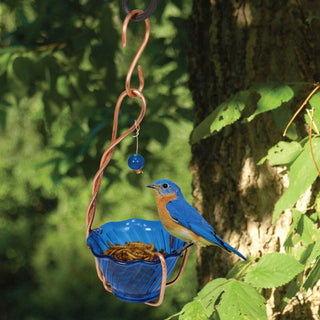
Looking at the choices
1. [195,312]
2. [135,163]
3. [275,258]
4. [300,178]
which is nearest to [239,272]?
[275,258]

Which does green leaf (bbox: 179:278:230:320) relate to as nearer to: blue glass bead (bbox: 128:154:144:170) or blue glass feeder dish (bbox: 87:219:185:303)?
blue glass feeder dish (bbox: 87:219:185:303)

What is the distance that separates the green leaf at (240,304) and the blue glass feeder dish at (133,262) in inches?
7.0

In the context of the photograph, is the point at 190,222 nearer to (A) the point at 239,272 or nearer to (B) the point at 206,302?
(B) the point at 206,302

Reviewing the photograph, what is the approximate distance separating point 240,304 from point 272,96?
2.18 feet

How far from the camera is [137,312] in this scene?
682 cm

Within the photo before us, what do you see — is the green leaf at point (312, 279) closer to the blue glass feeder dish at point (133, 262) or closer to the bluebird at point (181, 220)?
the bluebird at point (181, 220)

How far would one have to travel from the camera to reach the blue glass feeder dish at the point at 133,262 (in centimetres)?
139

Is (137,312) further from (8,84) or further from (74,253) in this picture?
(8,84)

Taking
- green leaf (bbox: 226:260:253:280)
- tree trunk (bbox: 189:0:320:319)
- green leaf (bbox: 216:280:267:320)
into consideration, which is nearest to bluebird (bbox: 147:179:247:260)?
green leaf (bbox: 216:280:267:320)

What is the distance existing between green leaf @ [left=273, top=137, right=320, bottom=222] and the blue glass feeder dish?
12.3 inches

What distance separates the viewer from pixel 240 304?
148cm

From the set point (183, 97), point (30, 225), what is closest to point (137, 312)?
point (30, 225)

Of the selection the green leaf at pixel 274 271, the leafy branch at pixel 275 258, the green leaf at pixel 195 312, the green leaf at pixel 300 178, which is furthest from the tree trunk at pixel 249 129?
the green leaf at pixel 195 312

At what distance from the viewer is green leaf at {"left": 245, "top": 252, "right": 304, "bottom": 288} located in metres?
1.54
